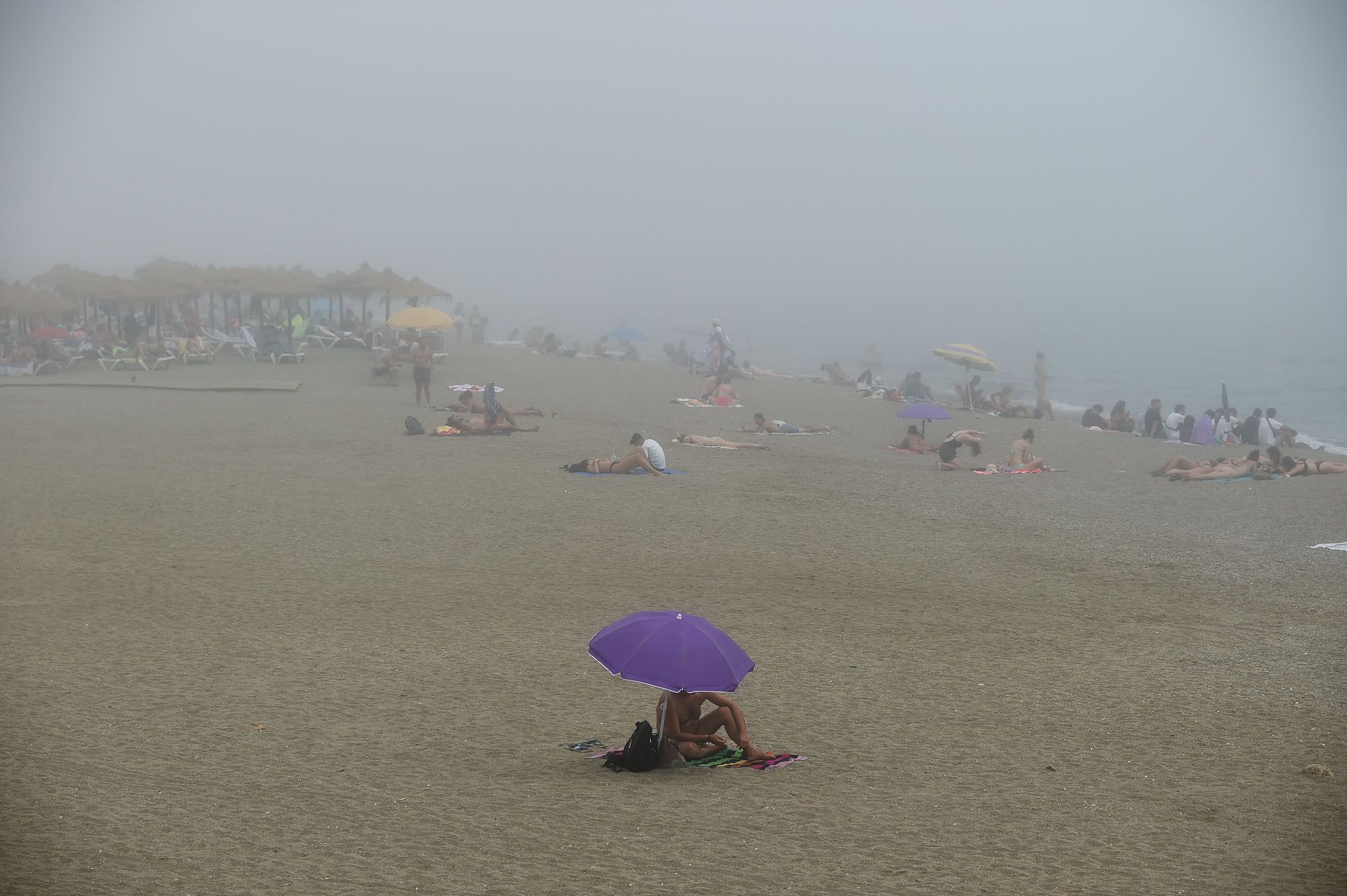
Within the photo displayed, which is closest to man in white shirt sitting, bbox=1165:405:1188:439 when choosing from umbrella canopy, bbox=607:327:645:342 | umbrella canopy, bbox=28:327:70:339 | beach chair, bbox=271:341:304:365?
umbrella canopy, bbox=607:327:645:342

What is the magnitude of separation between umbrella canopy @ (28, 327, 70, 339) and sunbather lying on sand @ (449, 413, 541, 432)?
1328cm

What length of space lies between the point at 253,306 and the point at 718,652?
A: 31.1 meters

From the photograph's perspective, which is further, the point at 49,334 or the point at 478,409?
the point at 49,334

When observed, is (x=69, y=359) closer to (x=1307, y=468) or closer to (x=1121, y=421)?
(x=1121, y=421)

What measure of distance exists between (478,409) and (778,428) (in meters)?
5.32

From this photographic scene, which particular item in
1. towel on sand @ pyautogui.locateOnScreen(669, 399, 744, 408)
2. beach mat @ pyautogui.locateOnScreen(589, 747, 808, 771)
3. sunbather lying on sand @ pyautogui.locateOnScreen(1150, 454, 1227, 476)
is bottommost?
beach mat @ pyautogui.locateOnScreen(589, 747, 808, 771)

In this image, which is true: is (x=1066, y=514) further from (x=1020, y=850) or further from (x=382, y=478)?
(x=1020, y=850)

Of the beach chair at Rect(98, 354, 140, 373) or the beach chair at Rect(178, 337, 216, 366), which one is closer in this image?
the beach chair at Rect(98, 354, 140, 373)

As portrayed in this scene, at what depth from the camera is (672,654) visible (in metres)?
5.80

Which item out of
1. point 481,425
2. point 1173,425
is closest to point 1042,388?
point 1173,425

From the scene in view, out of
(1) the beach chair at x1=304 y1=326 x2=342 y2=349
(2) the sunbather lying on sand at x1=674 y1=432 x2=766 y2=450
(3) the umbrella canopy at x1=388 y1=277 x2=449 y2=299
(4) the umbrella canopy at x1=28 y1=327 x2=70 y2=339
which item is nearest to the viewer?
(2) the sunbather lying on sand at x1=674 y1=432 x2=766 y2=450

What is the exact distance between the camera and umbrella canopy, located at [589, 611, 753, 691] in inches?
225

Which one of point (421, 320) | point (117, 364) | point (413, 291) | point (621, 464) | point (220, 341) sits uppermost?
point (413, 291)

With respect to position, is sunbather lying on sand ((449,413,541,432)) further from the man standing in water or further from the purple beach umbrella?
the man standing in water
